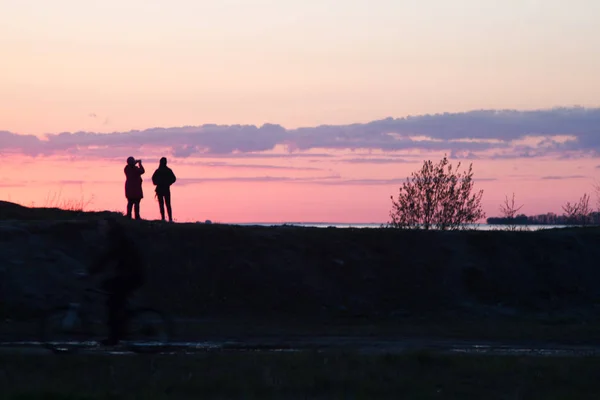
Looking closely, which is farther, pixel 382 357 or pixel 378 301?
pixel 378 301

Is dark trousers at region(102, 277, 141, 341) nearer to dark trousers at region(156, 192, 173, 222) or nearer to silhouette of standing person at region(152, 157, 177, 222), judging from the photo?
silhouette of standing person at region(152, 157, 177, 222)

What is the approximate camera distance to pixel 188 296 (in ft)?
91.3

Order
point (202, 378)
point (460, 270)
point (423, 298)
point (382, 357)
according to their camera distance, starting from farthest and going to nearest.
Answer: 1. point (460, 270)
2. point (423, 298)
3. point (382, 357)
4. point (202, 378)

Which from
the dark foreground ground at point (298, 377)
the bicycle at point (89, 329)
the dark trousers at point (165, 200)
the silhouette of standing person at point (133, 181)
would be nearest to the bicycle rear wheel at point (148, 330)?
the bicycle at point (89, 329)

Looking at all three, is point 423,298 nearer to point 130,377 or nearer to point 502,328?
point 502,328

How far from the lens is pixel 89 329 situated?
18.2 meters

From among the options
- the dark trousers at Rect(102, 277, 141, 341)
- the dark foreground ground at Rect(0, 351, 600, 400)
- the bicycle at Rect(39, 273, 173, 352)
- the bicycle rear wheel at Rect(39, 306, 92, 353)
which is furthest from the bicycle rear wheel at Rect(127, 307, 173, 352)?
the dark foreground ground at Rect(0, 351, 600, 400)

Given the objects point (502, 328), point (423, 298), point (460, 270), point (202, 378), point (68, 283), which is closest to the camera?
point (202, 378)

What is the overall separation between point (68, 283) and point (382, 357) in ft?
43.1

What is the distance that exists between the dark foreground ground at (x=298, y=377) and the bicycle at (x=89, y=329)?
1091 millimetres

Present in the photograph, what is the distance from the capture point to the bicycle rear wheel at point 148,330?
1755cm

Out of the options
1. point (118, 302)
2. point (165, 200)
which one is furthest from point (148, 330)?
point (165, 200)

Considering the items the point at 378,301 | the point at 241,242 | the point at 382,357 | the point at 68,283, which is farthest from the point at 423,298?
the point at 382,357

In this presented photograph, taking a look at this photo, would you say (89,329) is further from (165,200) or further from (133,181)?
(165,200)
